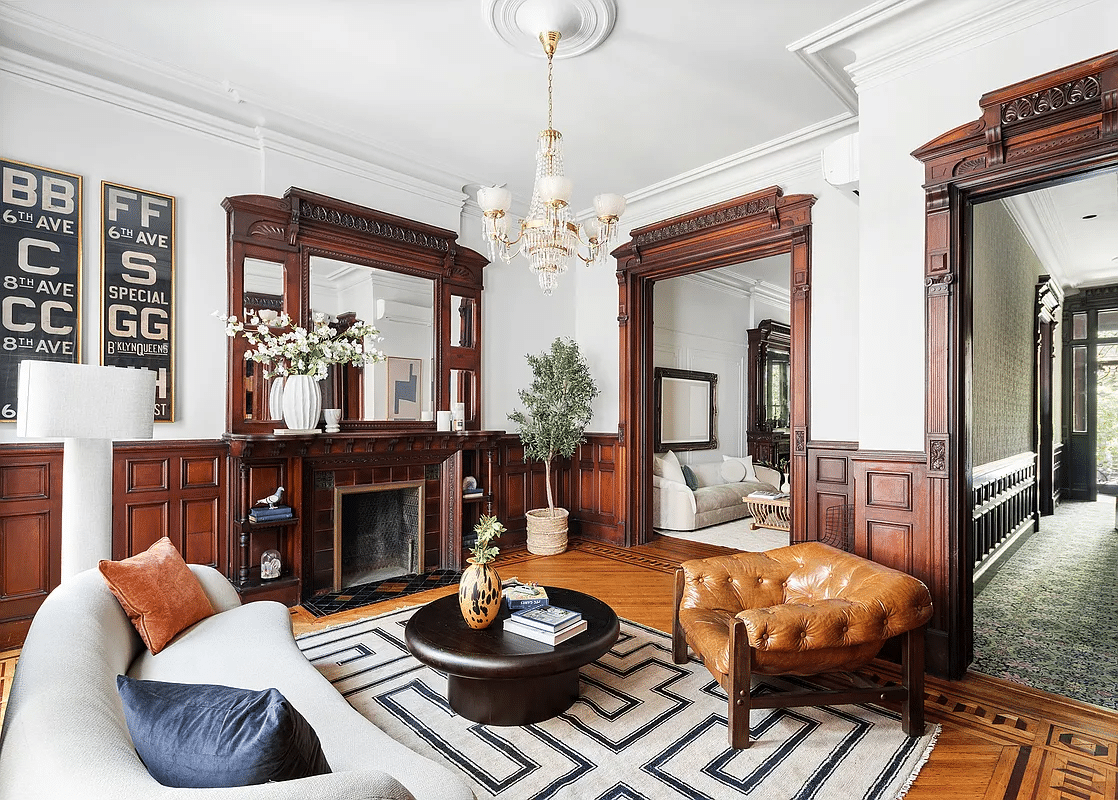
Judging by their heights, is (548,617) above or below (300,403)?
below

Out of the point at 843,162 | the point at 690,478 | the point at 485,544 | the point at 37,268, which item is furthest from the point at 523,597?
the point at 690,478

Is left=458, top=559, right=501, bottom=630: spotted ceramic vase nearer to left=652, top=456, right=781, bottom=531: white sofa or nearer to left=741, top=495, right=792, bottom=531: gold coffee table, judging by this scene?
left=652, top=456, right=781, bottom=531: white sofa

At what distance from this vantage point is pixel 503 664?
2318 millimetres

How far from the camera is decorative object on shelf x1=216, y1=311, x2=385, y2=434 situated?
4125 millimetres

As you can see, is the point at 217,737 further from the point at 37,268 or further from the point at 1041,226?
the point at 1041,226

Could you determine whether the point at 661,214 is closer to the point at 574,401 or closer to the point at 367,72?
the point at 574,401

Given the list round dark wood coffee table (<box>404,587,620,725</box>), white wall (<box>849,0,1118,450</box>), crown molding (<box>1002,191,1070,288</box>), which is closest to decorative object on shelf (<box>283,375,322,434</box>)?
round dark wood coffee table (<box>404,587,620,725</box>)

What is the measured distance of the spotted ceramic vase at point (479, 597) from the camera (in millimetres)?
2615

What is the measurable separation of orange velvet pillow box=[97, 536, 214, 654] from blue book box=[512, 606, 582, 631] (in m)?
1.34

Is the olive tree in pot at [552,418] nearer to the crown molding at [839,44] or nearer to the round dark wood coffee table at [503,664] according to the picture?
the round dark wood coffee table at [503,664]

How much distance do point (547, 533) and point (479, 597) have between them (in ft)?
9.86

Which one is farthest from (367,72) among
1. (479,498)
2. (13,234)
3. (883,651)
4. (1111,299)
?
(1111,299)

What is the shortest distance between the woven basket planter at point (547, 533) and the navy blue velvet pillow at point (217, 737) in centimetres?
441

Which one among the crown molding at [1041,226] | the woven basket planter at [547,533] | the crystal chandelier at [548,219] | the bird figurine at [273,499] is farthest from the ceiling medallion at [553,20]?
the woven basket planter at [547,533]
